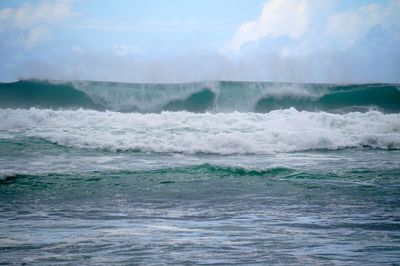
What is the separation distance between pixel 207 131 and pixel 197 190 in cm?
860

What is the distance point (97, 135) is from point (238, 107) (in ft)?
34.6

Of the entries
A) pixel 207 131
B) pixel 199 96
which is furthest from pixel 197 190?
pixel 199 96

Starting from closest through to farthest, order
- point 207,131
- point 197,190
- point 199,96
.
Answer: point 197,190
point 207,131
point 199,96

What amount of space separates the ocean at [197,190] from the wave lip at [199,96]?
4472mm

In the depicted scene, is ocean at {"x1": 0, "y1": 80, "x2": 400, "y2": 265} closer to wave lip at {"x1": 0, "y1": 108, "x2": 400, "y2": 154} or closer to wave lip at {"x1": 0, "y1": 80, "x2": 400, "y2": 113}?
wave lip at {"x1": 0, "y1": 108, "x2": 400, "y2": 154}

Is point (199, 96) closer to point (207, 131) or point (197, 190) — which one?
point (207, 131)

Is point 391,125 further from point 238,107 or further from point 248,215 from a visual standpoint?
point 248,215

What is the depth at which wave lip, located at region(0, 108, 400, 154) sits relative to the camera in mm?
14531

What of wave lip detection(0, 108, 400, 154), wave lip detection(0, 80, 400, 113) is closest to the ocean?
wave lip detection(0, 108, 400, 154)

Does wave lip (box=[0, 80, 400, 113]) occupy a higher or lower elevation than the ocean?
higher

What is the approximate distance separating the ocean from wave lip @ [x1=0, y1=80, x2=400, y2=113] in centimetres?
447

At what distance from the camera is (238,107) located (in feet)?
83.6

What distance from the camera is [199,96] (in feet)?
88.2

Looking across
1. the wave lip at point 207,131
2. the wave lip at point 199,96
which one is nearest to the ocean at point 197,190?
the wave lip at point 207,131
